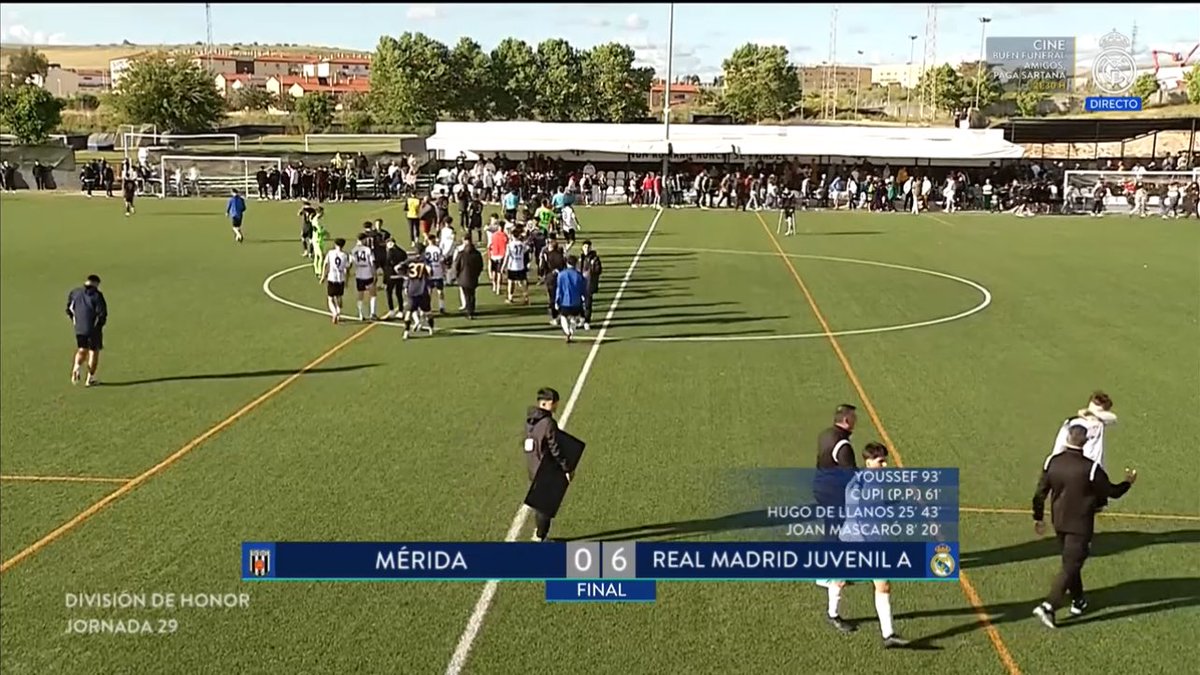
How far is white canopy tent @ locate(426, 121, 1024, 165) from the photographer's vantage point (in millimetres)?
48281

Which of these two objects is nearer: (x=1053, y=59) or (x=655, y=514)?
(x=655, y=514)

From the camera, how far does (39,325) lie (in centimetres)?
2088

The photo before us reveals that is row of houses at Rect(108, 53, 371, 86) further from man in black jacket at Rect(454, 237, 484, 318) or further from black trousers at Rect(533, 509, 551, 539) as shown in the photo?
black trousers at Rect(533, 509, 551, 539)

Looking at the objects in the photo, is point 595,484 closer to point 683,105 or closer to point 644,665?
point 644,665

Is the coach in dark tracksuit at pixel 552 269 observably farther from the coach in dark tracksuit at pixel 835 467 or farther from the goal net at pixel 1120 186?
the goal net at pixel 1120 186

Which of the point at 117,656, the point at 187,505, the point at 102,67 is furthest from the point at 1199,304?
the point at 102,67

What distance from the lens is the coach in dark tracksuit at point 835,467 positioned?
8.43 meters

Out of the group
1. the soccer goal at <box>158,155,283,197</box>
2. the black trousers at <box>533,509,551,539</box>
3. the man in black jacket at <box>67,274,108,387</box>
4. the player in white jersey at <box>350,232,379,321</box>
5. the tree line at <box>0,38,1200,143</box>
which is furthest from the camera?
the tree line at <box>0,38,1200,143</box>

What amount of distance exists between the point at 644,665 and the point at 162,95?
273 feet

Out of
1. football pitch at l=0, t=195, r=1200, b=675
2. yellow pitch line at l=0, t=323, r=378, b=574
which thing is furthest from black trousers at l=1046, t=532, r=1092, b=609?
yellow pitch line at l=0, t=323, r=378, b=574

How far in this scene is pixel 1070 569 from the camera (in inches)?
331

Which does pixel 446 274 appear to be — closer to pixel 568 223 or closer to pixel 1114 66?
pixel 568 223

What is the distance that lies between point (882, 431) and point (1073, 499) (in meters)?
5.52

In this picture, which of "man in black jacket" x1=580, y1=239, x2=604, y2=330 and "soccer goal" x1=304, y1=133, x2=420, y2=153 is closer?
"man in black jacket" x1=580, y1=239, x2=604, y2=330
